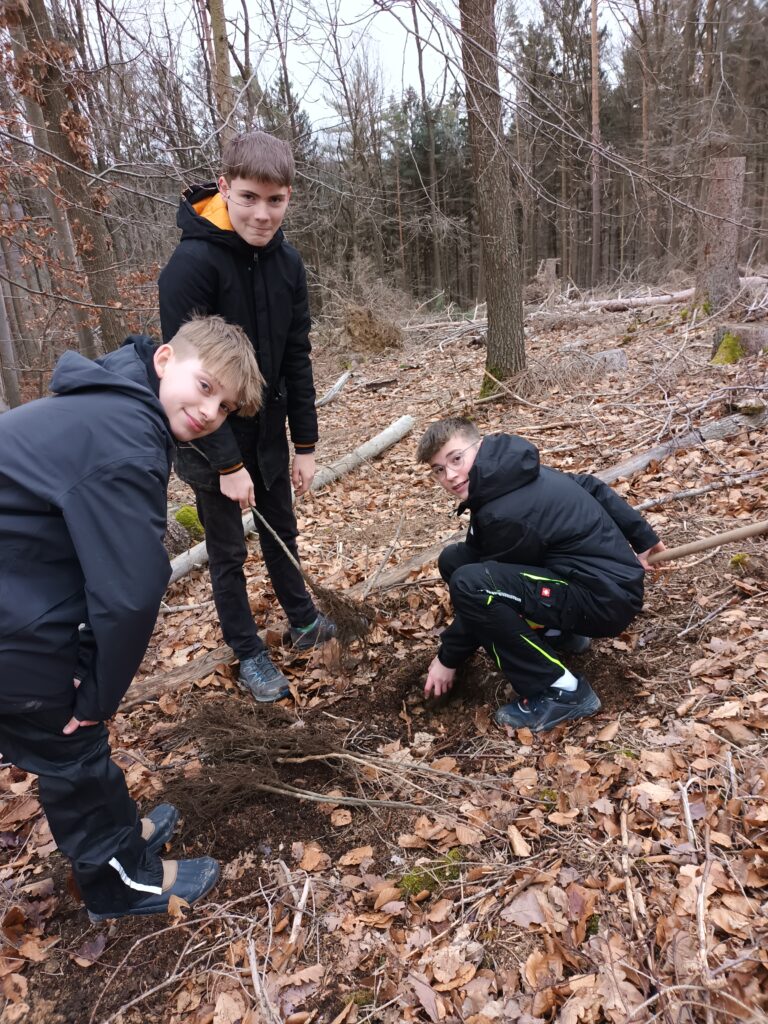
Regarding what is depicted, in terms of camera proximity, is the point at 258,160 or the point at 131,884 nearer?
the point at 131,884

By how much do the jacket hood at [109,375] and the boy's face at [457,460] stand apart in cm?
123

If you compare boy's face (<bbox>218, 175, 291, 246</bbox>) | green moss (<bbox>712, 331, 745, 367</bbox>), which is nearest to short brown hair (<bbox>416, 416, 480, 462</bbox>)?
boy's face (<bbox>218, 175, 291, 246</bbox>)

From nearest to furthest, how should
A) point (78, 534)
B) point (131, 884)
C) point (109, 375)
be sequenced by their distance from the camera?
point (78, 534)
point (109, 375)
point (131, 884)

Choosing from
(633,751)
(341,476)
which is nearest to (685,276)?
(341,476)

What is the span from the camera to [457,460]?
2.70 m

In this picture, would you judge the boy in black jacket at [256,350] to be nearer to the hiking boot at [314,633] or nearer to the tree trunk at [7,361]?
the hiking boot at [314,633]

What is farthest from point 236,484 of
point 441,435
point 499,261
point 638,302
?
point 638,302

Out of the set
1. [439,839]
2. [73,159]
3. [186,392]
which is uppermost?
[73,159]

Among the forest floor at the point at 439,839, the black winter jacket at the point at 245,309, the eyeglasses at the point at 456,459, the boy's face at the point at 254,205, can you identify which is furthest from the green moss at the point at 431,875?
the boy's face at the point at 254,205

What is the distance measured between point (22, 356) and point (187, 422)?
18.1 meters

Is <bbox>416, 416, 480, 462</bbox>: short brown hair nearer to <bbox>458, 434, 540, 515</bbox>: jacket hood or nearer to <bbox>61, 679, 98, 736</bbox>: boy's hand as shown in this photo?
<bbox>458, 434, 540, 515</bbox>: jacket hood

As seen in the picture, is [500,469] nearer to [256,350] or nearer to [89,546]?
[256,350]

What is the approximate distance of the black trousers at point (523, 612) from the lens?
2676mm

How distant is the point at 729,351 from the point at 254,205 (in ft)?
19.6
